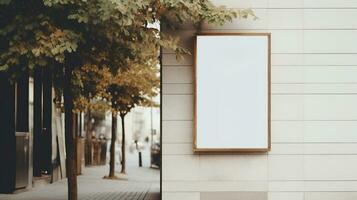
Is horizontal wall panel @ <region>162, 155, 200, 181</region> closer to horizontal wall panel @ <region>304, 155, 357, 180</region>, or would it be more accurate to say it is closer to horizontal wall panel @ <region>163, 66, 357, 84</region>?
horizontal wall panel @ <region>163, 66, 357, 84</region>

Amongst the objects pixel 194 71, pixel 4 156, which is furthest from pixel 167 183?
pixel 4 156

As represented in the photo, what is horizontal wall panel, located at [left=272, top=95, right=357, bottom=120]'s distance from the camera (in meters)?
12.7

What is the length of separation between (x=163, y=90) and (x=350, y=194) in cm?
398

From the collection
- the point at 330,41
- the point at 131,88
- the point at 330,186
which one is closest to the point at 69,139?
the point at 330,186

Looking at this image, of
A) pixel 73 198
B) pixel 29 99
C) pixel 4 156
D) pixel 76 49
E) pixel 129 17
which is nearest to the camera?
pixel 129 17

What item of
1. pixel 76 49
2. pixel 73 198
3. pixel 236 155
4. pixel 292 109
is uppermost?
pixel 76 49

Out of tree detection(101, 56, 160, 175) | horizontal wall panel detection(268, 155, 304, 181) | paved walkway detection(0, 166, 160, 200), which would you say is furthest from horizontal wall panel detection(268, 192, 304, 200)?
tree detection(101, 56, 160, 175)

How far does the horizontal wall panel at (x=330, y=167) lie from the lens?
1274cm

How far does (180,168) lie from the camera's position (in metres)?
12.6

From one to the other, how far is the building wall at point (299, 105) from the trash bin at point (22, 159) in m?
6.05

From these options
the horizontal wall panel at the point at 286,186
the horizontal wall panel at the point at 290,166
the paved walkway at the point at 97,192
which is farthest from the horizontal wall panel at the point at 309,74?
the paved walkway at the point at 97,192

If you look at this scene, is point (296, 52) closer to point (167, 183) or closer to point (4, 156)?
point (167, 183)

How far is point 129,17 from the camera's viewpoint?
35.0 ft

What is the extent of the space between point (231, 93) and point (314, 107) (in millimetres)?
1594
